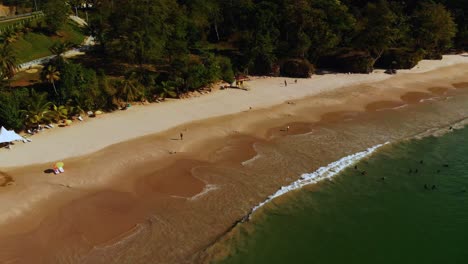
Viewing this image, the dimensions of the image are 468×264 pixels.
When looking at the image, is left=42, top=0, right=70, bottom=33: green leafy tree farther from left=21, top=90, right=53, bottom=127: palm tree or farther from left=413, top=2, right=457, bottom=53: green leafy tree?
left=413, top=2, right=457, bottom=53: green leafy tree

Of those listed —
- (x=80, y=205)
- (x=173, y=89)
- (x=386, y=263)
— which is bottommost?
(x=386, y=263)

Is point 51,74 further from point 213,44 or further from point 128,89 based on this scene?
point 213,44

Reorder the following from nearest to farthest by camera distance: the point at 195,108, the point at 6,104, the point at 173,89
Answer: the point at 6,104 → the point at 195,108 → the point at 173,89

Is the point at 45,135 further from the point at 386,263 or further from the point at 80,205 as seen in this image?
the point at 386,263

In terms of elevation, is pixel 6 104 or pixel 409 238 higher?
pixel 6 104

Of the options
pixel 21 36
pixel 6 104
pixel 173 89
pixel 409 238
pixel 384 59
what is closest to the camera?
pixel 409 238

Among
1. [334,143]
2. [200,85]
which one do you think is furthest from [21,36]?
[334,143]

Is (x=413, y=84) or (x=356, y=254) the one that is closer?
(x=356, y=254)

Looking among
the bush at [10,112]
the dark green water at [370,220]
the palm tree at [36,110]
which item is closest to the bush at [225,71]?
the palm tree at [36,110]
